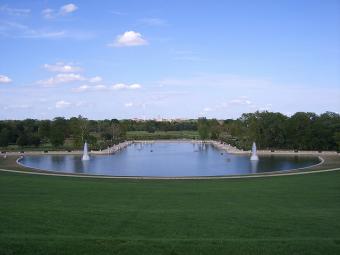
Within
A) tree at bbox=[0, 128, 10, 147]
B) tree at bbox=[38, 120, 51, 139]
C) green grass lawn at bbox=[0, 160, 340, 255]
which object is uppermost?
tree at bbox=[38, 120, 51, 139]

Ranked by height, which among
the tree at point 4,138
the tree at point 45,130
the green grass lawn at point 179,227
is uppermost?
the tree at point 45,130

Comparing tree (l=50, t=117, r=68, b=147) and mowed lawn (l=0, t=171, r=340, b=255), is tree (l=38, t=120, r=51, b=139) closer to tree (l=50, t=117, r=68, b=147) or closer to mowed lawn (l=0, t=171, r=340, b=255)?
tree (l=50, t=117, r=68, b=147)

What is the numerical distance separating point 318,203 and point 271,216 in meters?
4.93

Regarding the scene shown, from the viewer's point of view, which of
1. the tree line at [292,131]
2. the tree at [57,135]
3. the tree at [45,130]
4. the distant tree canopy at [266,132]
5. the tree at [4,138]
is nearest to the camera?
the tree line at [292,131]

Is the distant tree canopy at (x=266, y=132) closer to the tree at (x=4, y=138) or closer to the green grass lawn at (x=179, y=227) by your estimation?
the tree at (x=4, y=138)

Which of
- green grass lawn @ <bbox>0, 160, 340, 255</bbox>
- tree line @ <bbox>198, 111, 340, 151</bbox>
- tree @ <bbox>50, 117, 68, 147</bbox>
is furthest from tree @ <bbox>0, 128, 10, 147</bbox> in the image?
green grass lawn @ <bbox>0, 160, 340, 255</bbox>

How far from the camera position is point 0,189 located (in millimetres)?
20266

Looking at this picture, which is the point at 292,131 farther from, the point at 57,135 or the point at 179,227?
the point at 179,227

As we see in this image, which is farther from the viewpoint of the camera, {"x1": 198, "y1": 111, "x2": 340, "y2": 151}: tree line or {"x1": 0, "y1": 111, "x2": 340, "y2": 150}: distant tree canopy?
{"x1": 0, "y1": 111, "x2": 340, "y2": 150}: distant tree canopy

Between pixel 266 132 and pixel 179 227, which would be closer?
pixel 179 227

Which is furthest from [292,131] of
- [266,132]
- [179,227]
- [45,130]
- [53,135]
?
[179,227]

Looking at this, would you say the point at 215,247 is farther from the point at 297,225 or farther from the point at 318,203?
the point at 318,203

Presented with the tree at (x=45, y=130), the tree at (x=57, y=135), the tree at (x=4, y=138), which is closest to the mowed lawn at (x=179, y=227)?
the tree at (x=57, y=135)

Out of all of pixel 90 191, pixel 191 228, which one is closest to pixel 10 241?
pixel 191 228
